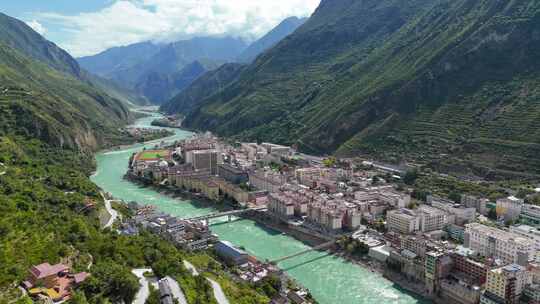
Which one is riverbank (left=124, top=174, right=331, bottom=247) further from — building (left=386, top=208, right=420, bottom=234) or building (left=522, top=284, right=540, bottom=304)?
building (left=522, top=284, right=540, bottom=304)

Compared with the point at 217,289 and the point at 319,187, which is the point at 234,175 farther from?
the point at 217,289

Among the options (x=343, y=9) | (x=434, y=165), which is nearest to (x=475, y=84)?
(x=434, y=165)

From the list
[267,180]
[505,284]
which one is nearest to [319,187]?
[267,180]

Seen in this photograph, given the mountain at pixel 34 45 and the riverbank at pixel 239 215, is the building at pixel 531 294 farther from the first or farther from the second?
the mountain at pixel 34 45

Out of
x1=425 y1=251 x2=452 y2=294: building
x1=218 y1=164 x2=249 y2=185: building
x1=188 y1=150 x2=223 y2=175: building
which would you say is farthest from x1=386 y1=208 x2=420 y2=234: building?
x1=188 y1=150 x2=223 y2=175: building

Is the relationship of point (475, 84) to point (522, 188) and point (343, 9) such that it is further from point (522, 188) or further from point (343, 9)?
point (343, 9)

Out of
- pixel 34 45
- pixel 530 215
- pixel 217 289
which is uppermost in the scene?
pixel 34 45
